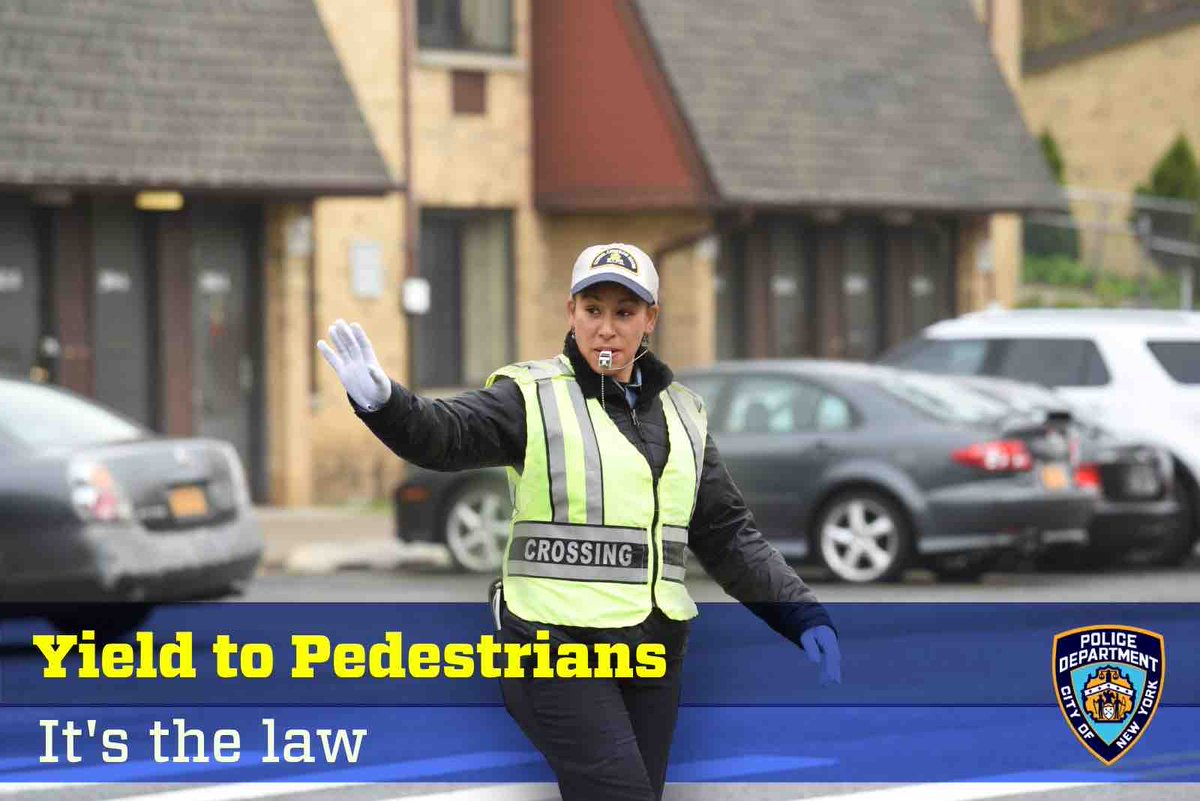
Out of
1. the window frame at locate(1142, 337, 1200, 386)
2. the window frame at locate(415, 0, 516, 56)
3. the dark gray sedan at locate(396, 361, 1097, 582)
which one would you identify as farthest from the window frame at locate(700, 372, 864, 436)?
the window frame at locate(415, 0, 516, 56)

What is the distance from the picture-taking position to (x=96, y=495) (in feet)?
39.2

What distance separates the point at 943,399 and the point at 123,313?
7962 mm

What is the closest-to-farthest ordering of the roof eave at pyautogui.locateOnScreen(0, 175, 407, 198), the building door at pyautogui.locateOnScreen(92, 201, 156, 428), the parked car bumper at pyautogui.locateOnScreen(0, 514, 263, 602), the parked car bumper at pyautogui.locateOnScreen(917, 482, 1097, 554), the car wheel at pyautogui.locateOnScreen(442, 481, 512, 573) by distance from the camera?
the parked car bumper at pyautogui.locateOnScreen(0, 514, 263, 602) < the parked car bumper at pyautogui.locateOnScreen(917, 482, 1097, 554) < the car wheel at pyautogui.locateOnScreen(442, 481, 512, 573) < the roof eave at pyautogui.locateOnScreen(0, 175, 407, 198) < the building door at pyautogui.locateOnScreen(92, 201, 156, 428)

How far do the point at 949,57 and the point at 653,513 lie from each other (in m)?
22.8

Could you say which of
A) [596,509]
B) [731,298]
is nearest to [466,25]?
[731,298]

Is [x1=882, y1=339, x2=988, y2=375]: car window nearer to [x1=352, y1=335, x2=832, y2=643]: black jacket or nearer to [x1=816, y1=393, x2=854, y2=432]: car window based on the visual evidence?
[x1=816, y1=393, x2=854, y2=432]: car window

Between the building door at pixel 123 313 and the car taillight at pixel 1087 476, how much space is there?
336 inches

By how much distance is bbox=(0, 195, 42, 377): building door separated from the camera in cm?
1970

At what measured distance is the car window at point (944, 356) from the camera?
58.1 ft

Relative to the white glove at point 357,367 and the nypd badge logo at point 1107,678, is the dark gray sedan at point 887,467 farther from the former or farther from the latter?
the white glove at point 357,367

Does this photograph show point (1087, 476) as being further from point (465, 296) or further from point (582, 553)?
point (582, 553)

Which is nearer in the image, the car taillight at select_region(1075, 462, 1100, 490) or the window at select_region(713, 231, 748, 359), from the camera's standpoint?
the car taillight at select_region(1075, 462, 1100, 490)

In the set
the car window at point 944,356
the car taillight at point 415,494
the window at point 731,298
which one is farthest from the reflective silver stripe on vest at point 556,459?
the window at point 731,298

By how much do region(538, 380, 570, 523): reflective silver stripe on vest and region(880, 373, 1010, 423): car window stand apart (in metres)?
10.2
